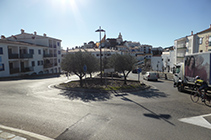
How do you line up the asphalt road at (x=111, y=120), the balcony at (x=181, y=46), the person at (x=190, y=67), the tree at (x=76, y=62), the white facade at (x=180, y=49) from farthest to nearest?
the white facade at (x=180, y=49)
the balcony at (x=181, y=46)
the tree at (x=76, y=62)
the person at (x=190, y=67)
the asphalt road at (x=111, y=120)

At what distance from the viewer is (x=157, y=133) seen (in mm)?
5336

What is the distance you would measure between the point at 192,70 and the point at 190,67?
1.30 ft

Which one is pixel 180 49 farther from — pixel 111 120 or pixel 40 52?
pixel 111 120

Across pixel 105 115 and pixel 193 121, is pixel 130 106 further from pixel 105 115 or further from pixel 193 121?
pixel 193 121

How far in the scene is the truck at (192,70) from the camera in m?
9.88

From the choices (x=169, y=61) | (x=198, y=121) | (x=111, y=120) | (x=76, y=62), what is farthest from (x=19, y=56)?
(x=169, y=61)

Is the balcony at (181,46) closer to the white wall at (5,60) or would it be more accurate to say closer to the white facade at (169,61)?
the white facade at (169,61)

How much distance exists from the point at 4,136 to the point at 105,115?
4.15 meters

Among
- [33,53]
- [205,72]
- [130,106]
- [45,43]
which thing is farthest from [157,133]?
→ [45,43]

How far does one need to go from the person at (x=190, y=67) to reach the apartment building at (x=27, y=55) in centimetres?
3052

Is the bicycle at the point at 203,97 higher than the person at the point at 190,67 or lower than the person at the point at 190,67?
lower

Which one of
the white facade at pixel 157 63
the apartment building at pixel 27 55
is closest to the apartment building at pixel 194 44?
the white facade at pixel 157 63

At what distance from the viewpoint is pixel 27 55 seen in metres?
33.8

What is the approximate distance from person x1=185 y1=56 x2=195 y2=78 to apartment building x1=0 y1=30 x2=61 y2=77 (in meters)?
30.5
